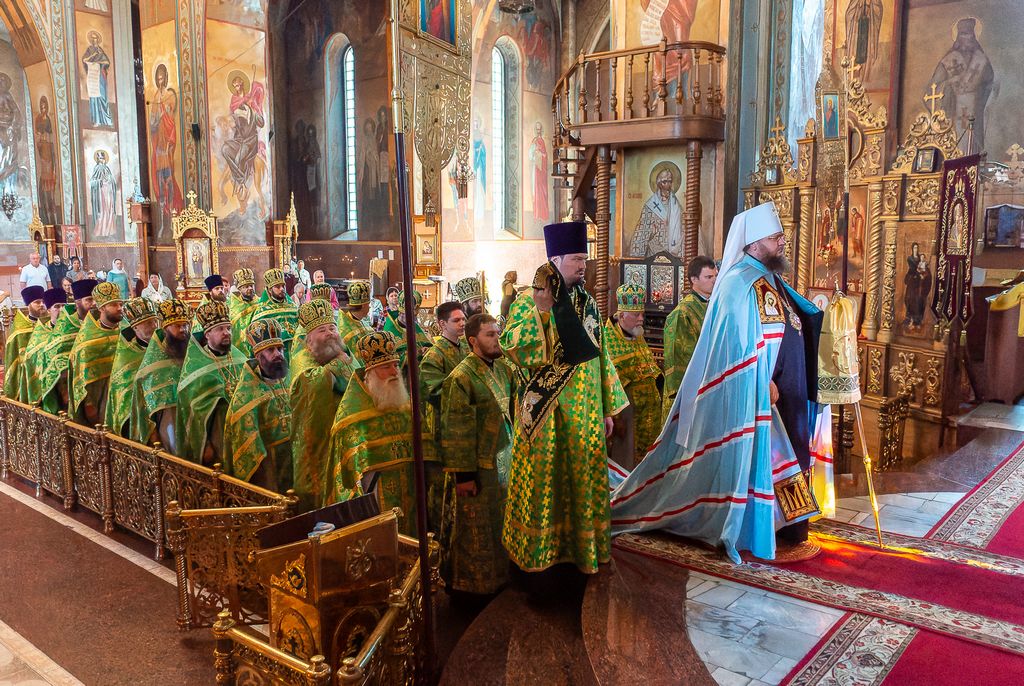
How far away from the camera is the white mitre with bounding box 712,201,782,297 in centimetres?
415

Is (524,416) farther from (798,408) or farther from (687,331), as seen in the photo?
(687,331)

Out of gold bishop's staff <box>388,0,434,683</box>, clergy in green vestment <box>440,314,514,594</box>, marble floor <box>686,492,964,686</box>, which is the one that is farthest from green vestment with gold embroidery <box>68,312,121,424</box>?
marble floor <box>686,492,964,686</box>

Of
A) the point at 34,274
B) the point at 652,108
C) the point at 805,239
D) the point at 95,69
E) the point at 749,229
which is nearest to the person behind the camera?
the point at 749,229

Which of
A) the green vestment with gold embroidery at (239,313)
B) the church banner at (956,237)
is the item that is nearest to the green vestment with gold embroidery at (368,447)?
the green vestment with gold embroidery at (239,313)

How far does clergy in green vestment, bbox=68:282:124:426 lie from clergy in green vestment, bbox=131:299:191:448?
2.93 feet

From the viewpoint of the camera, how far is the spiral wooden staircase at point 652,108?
10883 mm

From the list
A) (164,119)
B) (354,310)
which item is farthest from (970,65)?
(164,119)

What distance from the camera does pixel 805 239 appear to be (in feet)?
34.6

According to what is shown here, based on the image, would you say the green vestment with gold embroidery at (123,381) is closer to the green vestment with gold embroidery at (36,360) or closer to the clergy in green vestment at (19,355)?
the green vestment with gold embroidery at (36,360)

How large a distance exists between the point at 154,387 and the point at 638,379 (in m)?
3.65

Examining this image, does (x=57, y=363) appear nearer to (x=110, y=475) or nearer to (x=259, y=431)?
(x=110, y=475)

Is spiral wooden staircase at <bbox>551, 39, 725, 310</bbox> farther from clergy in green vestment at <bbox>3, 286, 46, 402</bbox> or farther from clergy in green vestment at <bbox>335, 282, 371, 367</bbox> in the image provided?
clergy in green vestment at <bbox>3, 286, 46, 402</bbox>

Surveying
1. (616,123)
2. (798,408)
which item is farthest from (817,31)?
(798,408)

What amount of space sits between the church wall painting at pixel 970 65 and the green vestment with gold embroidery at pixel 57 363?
422 inches
